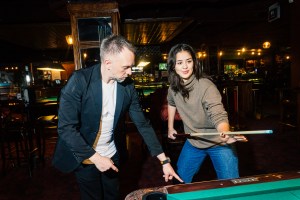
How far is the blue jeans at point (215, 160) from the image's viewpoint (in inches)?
90.3

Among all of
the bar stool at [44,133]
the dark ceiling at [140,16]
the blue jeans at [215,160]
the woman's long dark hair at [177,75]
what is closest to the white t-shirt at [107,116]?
the woman's long dark hair at [177,75]

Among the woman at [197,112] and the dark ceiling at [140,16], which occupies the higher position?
the dark ceiling at [140,16]

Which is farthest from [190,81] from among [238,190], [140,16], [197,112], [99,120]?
[140,16]

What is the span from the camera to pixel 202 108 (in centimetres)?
233

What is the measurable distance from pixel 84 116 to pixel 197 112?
1037 mm

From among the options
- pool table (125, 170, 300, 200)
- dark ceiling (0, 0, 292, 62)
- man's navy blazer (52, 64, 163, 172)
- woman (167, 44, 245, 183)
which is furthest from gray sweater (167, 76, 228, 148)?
dark ceiling (0, 0, 292, 62)

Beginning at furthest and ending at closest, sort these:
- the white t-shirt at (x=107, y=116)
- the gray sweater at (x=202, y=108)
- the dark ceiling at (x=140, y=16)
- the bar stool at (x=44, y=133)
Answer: the dark ceiling at (x=140, y=16) < the bar stool at (x=44, y=133) < the gray sweater at (x=202, y=108) < the white t-shirt at (x=107, y=116)

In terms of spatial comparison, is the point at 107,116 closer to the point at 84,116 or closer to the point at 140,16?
the point at 84,116

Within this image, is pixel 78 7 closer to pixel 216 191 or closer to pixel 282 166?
pixel 216 191

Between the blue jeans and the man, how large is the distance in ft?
1.51

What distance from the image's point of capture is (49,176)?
4.39 m

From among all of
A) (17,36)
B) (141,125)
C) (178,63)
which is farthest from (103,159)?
(17,36)

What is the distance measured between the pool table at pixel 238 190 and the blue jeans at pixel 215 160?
0.60 meters

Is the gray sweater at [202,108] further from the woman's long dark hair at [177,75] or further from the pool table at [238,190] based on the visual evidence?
the pool table at [238,190]
